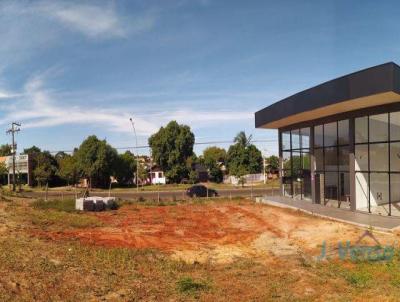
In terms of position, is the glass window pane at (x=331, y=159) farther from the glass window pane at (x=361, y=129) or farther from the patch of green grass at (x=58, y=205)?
the patch of green grass at (x=58, y=205)

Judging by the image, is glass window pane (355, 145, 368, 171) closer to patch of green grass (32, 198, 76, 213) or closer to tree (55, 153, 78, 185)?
patch of green grass (32, 198, 76, 213)

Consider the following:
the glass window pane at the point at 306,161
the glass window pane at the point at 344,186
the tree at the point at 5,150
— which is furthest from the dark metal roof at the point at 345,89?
the tree at the point at 5,150

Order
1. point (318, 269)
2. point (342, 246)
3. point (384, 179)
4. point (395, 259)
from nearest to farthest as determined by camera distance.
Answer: point (318, 269) → point (395, 259) → point (342, 246) → point (384, 179)

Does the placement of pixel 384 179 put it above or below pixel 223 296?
above

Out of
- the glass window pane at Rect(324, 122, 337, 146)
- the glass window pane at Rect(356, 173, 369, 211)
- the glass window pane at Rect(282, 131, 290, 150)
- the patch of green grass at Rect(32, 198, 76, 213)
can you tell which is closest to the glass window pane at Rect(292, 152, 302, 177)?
the glass window pane at Rect(282, 131, 290, 150)

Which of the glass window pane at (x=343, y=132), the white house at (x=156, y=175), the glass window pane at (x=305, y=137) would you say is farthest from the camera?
the white house at (x=156, y=175)

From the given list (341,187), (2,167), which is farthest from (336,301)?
(2,167)

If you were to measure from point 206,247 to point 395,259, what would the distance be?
717 centimetres

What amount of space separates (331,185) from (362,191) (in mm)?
3667

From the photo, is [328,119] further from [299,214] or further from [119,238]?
[119,238]

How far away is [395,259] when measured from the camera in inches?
516

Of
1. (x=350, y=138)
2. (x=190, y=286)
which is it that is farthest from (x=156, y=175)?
(x=190, y=286)

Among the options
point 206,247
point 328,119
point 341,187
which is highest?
point 328,119

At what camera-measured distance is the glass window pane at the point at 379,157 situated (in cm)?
2203
